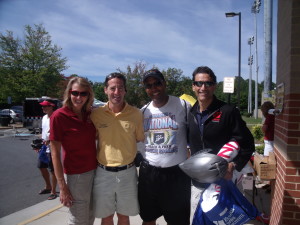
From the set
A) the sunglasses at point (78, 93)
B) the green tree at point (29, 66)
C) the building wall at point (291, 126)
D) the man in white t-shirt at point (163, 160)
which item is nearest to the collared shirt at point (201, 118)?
the man in white t-shirt at point (163, 160)

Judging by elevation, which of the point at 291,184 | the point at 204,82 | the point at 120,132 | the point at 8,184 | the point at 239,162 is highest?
the point at 204,82

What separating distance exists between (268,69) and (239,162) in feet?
19.2

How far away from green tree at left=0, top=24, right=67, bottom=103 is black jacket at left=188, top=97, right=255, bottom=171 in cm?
2068

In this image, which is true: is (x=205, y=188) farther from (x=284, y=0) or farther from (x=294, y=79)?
(x=284, y=0)

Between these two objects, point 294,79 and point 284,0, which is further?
point 284,0

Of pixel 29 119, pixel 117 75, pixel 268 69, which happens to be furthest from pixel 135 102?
pixel 117 75

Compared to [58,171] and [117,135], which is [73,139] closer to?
[58,171]

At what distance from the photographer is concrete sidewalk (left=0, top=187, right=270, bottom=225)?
3818 mm

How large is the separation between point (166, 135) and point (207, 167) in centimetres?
62

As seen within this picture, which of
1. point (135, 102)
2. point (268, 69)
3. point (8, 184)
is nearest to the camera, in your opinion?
point (8, 184)

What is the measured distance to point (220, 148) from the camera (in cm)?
243

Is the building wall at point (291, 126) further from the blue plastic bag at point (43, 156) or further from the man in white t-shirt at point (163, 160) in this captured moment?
the blue plastic bag at point (43, 156)

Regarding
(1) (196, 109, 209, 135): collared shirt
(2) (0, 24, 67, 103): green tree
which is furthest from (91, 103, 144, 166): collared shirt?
(2) (0, 24, 67, 103): green tree

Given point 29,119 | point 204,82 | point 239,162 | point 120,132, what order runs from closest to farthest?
point 239,162 → point 204,82 → point 120,132 → point 29,119
